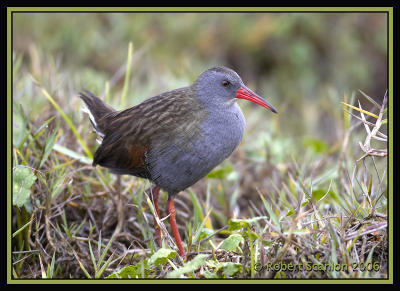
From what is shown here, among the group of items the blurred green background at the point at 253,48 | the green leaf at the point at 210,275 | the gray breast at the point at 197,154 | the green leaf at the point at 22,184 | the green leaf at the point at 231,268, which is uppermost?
the blurred green background at the point at 253,48

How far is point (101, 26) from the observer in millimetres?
6379

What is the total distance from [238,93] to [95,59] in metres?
3.23

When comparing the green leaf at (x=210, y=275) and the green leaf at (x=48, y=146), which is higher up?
the green leaf at (x=48, y=146)

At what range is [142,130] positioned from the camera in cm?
325

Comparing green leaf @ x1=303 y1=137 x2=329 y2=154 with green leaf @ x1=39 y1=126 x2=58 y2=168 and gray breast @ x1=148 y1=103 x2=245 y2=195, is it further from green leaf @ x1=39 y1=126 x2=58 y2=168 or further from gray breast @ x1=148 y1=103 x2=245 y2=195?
green leaf @ x1=39 y1=126 x2=58 y2=168

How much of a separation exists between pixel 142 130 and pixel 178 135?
28cm

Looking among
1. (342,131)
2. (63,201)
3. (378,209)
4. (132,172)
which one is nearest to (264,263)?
(378,209)

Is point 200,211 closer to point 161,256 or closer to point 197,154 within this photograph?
point 197,154

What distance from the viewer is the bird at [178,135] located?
3105 mm

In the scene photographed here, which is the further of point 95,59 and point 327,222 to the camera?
point 95,59

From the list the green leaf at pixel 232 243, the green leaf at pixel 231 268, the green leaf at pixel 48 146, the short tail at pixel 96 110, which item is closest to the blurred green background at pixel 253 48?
the short tail at pixel 96 110

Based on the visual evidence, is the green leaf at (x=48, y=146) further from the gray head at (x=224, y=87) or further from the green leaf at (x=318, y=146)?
the green leaf at (x=318, y=146)

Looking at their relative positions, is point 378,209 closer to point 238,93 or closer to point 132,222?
point 238,93

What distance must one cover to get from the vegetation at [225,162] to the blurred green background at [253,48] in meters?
0.02
